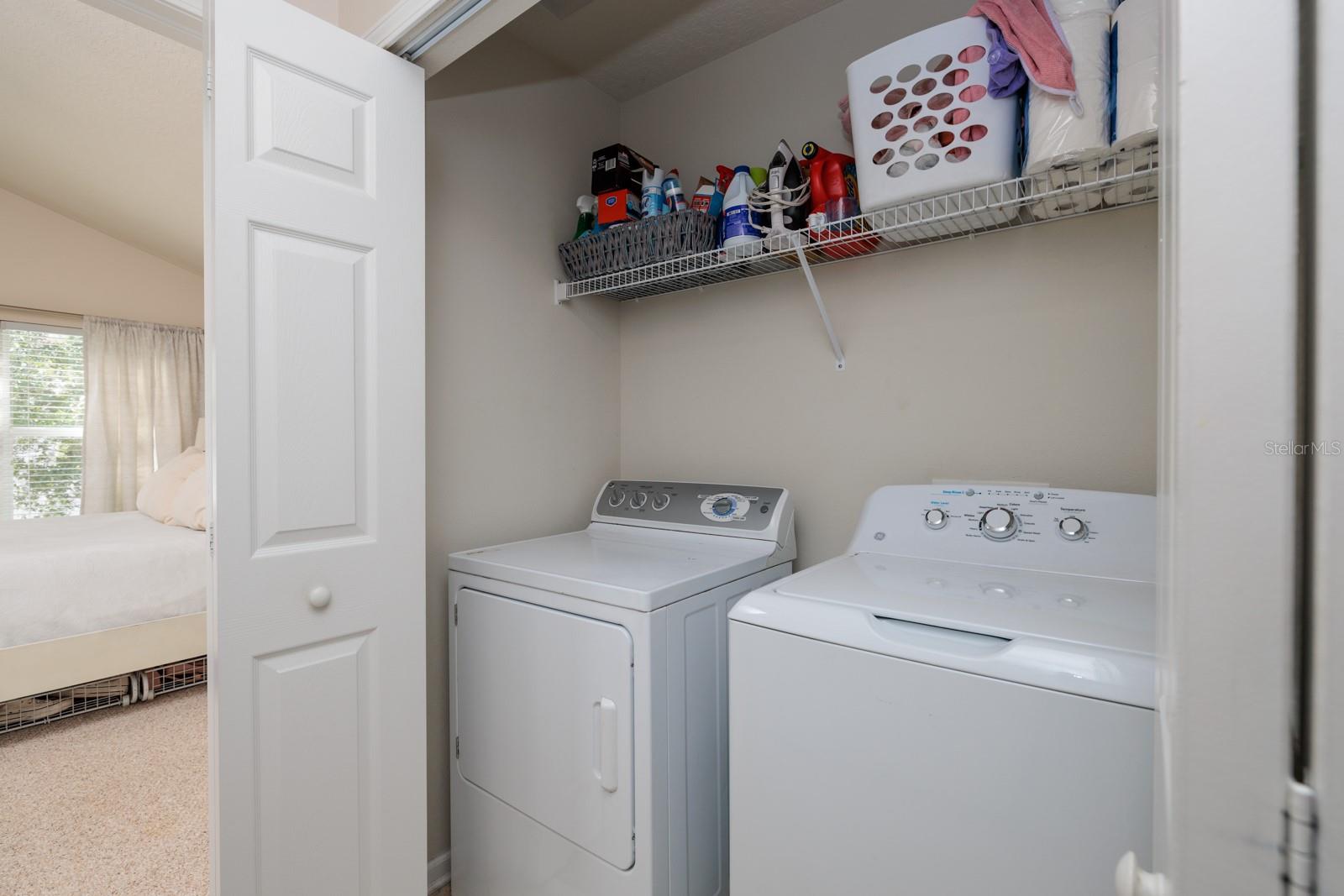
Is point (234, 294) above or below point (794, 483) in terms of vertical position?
above

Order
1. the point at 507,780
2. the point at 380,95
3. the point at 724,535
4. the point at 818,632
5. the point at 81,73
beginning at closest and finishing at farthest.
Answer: the point at 818,632 < the point at 380,95 < the point at 507,780 < the point at 724,535 < the point at 81,73

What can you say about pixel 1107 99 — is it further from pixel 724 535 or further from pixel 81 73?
pixel 81 73

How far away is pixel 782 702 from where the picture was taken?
1104 mm

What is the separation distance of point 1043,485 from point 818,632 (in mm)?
719

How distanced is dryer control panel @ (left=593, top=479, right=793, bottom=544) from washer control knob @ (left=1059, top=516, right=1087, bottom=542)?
2.21 ft

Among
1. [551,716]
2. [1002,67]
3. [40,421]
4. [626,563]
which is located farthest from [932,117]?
[40,421]

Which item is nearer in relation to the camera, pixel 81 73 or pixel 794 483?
pixel 794 483

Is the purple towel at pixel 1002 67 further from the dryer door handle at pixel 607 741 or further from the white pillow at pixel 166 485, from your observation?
the white pillow at pixel 166 485

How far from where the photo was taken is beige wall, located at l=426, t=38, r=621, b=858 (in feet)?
5.85

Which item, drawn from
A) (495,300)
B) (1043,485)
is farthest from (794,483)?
(495,300)

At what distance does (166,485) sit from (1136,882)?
15.6 ft

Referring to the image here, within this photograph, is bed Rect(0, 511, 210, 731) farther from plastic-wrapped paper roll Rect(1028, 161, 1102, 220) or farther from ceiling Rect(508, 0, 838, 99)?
plastic-wrapped paper roll Rect(1028, 161, 1102, 220)

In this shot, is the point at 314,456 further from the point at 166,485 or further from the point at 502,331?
the point at 166,485

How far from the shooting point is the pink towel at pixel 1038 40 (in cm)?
117
